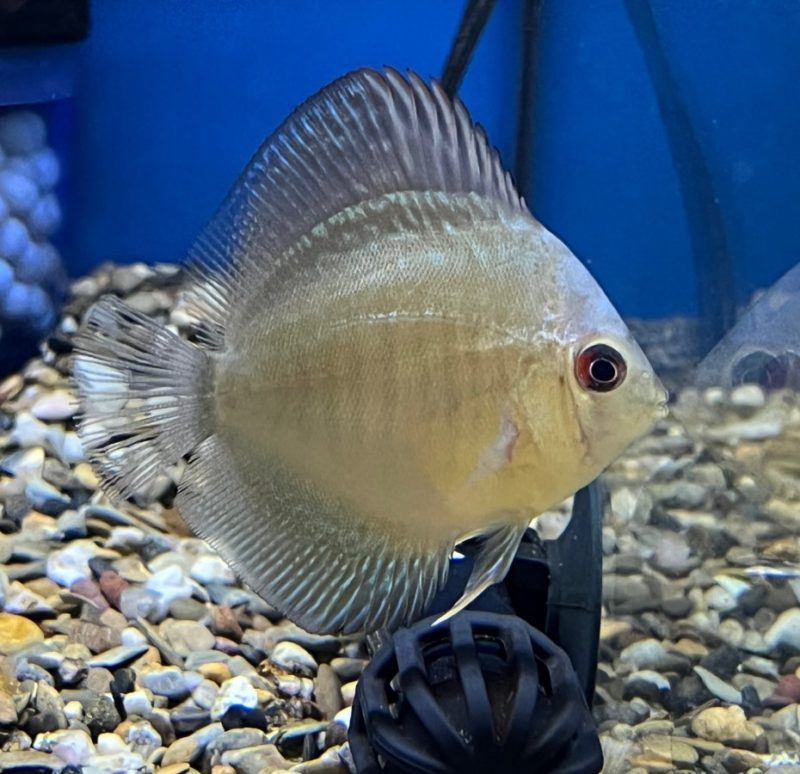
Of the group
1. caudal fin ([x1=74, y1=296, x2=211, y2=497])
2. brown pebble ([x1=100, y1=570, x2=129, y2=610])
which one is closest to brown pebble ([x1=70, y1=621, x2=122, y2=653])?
brown pebble ([x1=100, y1=570, x2=129, y2=610])

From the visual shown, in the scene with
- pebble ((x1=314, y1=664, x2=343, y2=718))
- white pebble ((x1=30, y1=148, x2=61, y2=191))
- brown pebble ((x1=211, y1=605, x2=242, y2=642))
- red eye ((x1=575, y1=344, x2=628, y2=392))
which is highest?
red eye ((x1=575, y1=344, x2=628, y2=392))

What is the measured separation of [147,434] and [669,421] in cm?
145

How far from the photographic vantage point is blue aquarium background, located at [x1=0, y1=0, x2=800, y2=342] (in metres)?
2.34

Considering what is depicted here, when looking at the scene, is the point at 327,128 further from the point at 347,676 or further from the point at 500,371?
the point at 347,676

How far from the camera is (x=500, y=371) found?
65 centimetres

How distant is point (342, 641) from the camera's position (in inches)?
73.7

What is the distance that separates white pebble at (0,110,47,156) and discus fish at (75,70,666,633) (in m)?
2.48

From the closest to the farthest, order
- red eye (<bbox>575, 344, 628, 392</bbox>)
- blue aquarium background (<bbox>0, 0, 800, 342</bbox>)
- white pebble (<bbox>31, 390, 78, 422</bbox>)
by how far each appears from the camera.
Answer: red eye (<bbox>575, 344, 628, 392</bbox>)
blue aquarium background (<bbox>0, 0, 800, 342</bbox>)
white pebble (<bbox>31, 390, 78, 422</bbox>)

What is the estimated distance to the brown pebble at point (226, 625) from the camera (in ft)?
6.30

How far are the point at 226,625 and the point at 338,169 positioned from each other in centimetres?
138

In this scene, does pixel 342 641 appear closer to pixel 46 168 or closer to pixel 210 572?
pixel 210 572

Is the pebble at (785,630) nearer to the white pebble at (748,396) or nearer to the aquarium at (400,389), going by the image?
the aquarium at (400,389)

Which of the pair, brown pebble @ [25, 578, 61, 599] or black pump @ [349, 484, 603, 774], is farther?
brown pebble @ [25, 578, 61, 599]

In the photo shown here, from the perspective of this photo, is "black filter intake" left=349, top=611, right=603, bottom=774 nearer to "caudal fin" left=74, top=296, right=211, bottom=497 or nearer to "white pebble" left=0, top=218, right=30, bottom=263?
"caudal fin" left=74, top=296, right=211, bottom=497
